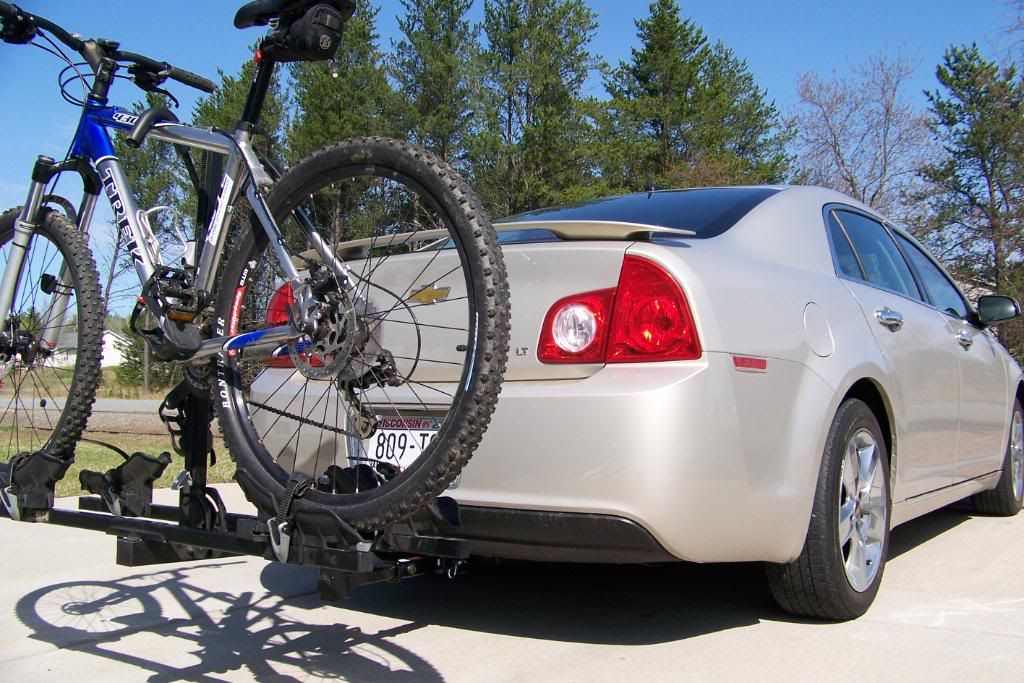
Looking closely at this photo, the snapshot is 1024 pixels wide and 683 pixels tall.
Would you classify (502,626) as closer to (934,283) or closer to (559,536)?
(559,536)

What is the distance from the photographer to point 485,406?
222 cm

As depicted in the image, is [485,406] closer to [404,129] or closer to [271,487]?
[271,487]

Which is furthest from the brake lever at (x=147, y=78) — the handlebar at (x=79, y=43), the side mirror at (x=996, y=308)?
the side mirror at (x=996, y=308)

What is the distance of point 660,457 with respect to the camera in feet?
8.84

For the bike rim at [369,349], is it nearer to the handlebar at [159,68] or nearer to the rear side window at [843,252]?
the handlebar at [159,68]

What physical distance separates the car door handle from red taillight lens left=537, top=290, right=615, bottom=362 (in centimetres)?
139

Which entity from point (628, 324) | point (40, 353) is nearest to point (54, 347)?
point (40, 353)

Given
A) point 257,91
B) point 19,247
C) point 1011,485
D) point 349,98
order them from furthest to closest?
1. point 349,98
2. point 1011,485
3. point 19,247
4. point 257,91

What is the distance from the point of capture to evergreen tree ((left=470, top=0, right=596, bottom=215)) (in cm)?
3189

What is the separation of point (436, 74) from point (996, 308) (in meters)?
28.2

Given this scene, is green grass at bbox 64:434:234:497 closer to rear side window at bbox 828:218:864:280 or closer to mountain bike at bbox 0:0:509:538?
mountain bike at bbox 0:0:509:538

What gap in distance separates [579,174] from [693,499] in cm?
3060

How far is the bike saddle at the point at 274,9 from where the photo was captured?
2578 mm

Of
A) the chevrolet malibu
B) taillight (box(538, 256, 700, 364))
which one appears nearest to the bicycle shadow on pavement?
the chevrolet malibu
